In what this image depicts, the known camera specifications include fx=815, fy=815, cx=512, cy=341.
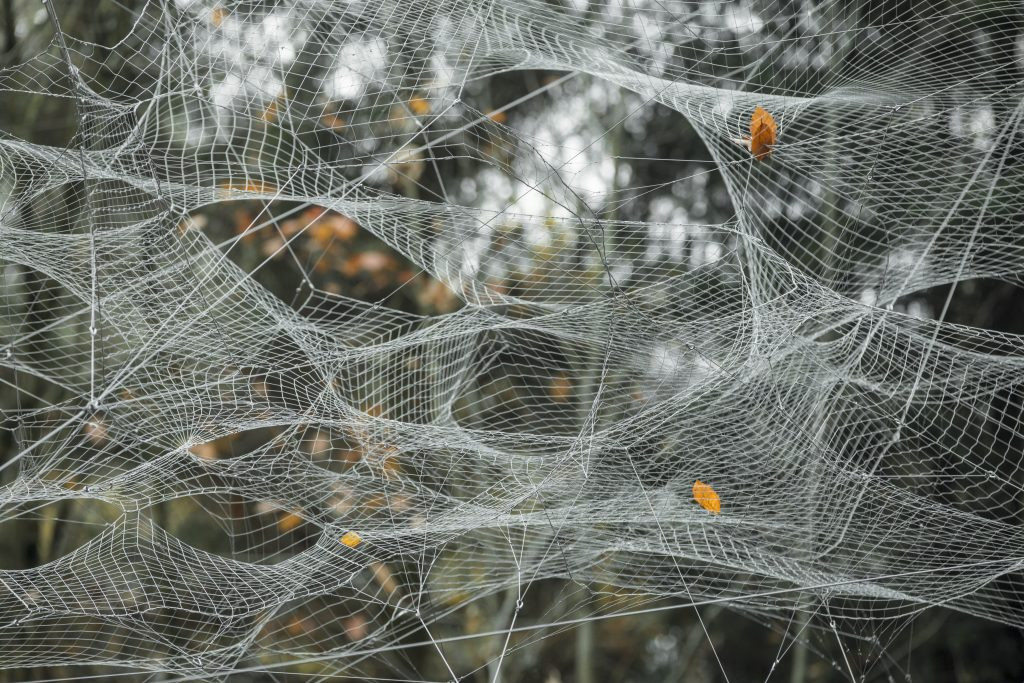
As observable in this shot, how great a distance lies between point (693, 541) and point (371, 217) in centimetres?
107

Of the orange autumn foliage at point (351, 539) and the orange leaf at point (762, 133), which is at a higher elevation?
the orange leaf at point (762, 133)

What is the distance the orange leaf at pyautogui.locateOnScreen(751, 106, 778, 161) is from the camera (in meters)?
1.74

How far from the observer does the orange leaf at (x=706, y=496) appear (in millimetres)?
1858

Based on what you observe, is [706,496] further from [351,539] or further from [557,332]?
[351,539]

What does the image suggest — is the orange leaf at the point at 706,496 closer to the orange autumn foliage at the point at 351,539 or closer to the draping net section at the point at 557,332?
the draping net section at the point at 557,332

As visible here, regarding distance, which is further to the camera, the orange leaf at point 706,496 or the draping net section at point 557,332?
the orange leaf at point 706,496

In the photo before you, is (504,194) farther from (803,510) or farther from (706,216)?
(803,510)

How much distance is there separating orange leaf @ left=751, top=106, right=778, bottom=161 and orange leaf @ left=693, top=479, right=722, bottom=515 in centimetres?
74

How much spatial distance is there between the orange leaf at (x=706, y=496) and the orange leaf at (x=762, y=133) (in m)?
0.74

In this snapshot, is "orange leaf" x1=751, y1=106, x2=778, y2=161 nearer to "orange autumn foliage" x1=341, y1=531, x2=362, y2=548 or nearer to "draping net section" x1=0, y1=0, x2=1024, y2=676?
"draping net section" x1=0, y1=0, x2=1024, y2=676

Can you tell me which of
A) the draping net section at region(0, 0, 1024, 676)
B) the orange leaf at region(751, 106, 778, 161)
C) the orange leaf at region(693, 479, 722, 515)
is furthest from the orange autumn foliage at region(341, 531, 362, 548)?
the orange leaf at region(751, 106, 778, 161)

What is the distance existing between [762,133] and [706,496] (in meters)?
0.81

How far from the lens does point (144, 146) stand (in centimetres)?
156

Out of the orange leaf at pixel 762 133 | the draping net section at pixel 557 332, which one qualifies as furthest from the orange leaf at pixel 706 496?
the orange leaf at pixel 762 133
